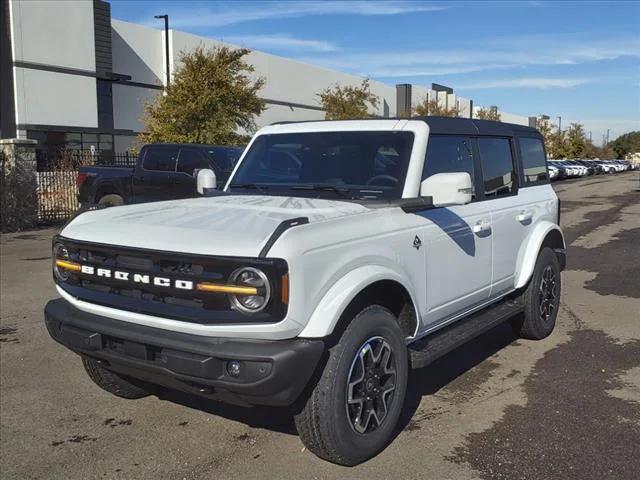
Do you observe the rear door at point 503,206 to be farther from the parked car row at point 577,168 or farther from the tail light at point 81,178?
the parked car row at point 577,168

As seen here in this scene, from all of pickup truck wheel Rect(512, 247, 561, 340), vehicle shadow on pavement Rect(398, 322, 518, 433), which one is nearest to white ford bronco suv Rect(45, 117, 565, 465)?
vehicle shadow on pavement Rect(398, 322, 518, 433)

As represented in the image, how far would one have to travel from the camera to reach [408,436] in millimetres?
3898

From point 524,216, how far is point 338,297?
110 inches

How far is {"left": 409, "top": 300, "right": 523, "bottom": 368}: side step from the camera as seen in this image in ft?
12.9

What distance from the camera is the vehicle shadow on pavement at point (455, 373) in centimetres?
440

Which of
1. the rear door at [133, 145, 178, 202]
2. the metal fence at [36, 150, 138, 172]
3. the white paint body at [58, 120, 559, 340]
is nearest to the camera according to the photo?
the white paint body at [58, 120, 559, 340]

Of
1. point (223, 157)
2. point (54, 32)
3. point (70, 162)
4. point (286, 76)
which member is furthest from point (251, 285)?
point (286, 76)

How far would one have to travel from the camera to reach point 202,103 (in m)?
22.2

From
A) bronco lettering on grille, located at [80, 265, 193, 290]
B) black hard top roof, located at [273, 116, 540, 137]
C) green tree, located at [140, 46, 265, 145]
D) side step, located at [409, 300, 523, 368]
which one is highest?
green tree, located at [140, 46, 265, 145]

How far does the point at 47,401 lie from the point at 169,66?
3584 cm

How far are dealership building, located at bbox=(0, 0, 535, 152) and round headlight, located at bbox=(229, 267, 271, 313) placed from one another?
105 feet

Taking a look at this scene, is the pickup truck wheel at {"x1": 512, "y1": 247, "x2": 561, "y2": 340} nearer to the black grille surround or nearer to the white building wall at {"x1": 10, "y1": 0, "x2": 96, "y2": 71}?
the black grille surround

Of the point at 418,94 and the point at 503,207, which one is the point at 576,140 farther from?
the point at 503,207

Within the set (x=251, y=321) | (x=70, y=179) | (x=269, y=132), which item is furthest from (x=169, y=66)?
(x=251, y=321)
